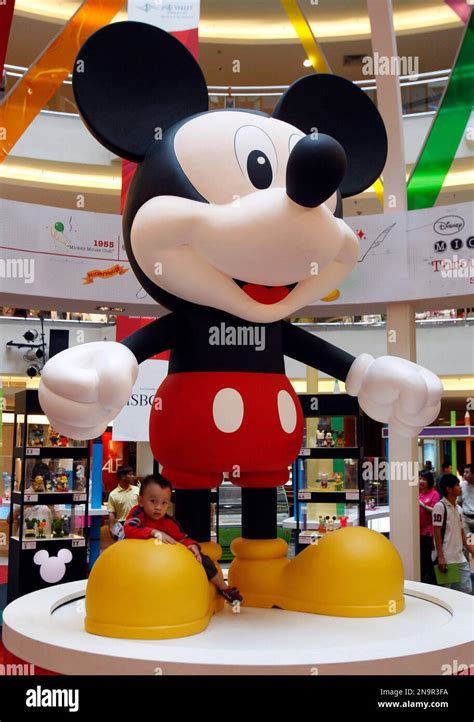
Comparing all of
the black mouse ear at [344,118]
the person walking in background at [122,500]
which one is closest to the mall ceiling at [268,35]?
the person walking in background at [122,500]

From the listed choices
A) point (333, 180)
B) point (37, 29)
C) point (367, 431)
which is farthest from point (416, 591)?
point (367, 431)

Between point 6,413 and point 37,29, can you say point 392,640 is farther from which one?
point 6,413

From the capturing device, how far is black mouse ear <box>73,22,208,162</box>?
3322mm

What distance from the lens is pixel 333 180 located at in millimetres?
2787

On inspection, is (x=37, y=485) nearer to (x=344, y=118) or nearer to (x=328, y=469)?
(x=328, y=469)

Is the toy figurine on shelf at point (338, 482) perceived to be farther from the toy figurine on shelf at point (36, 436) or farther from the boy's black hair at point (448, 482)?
the toy figurine on shelf at point (36, 436)

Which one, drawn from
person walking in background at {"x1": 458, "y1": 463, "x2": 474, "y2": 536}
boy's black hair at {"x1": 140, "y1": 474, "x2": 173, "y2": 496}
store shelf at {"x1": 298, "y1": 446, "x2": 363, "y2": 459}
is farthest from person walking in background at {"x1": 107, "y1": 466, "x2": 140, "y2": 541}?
boy's black hair at {"x1": 140, "y1": 474, "x2": 173, "y2": 496}

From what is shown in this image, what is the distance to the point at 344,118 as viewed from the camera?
3.86m

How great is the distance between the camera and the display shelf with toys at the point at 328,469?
24.6 feet

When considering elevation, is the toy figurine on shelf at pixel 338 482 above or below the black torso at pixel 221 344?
below

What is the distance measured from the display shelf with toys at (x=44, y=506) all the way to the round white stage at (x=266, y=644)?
3.54 metres

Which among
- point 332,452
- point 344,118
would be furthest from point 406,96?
point 344,118
